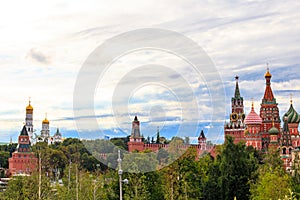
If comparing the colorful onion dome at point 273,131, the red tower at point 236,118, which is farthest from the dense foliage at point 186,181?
the red tower at point 236,118

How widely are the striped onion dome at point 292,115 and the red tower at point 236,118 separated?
1272 centimetres

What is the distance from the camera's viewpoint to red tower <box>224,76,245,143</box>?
4235 inches

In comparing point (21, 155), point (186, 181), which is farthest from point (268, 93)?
point (186, 181)

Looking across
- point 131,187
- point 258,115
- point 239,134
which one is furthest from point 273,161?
point 239,134

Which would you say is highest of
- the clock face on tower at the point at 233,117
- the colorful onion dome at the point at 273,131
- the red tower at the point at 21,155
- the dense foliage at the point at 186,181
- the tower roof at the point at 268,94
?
the tower roof at the point at 268,94

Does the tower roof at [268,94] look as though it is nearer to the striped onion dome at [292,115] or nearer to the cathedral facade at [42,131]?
the striped onion dome at [292,115]

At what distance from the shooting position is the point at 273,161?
49812mm

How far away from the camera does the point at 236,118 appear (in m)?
111

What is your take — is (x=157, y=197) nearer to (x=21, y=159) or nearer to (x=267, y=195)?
(x=267, y=195)

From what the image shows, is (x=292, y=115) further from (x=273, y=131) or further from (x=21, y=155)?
(x=21, y=155)

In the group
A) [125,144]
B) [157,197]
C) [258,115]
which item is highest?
[258,115]

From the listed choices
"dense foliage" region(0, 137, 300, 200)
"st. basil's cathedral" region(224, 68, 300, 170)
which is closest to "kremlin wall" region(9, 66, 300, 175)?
"st. basil's cathedral" region(224, 68, 300, 170)

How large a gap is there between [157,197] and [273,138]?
62.2m

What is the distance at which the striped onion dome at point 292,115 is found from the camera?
94625 mm
